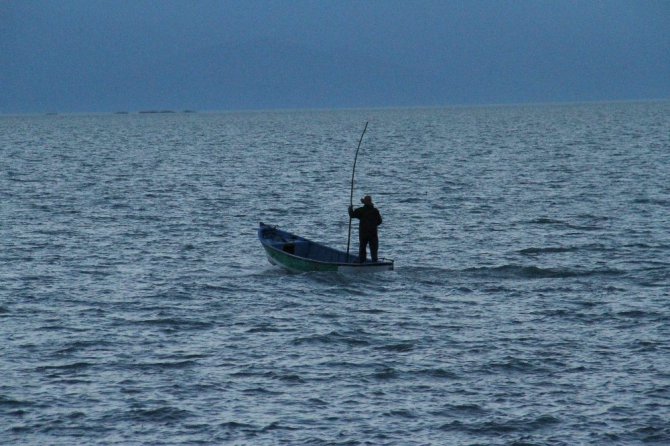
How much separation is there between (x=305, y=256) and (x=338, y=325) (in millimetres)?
8066

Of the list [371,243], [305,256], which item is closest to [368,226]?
[371,243]

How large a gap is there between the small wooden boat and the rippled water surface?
0.34 m

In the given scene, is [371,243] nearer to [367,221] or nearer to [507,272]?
[367,221]

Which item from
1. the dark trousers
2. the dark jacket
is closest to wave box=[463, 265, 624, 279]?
the dark trousers

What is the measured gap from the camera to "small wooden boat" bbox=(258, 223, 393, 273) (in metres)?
27.7

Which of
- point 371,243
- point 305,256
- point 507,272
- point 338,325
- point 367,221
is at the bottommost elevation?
point 338,325

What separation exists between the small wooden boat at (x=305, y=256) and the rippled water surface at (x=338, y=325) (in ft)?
1.12

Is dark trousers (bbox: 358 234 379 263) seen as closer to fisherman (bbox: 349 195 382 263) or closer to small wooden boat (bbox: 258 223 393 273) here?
fisherman (bbox: 349 195 382 263)

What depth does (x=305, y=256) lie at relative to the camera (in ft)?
100

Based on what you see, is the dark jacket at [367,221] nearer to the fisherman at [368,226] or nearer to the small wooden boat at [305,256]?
the fisherman at [368,226]

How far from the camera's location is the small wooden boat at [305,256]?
1089 inches

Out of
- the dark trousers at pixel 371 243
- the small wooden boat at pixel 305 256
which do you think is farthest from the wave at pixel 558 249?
the dark trousers at pixel 371 243

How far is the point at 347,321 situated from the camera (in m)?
23.0

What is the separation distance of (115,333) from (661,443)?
11308 millimetres
